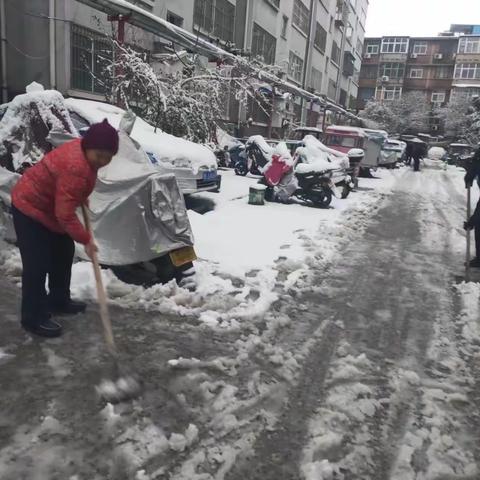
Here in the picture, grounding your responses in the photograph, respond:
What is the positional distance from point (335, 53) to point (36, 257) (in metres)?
51.9

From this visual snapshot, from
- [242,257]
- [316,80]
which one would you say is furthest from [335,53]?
[242,257]

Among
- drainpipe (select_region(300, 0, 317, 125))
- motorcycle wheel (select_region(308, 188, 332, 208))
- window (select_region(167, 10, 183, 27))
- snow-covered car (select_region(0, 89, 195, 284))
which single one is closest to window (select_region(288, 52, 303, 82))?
drainpipe (select_region(300, 0, 317, 125))

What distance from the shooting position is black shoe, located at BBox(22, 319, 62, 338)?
3.67m

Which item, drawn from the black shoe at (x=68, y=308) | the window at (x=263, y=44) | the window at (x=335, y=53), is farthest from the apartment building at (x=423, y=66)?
the black shoe at (x=68, y=308)

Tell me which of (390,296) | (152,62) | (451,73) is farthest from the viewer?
(451,73)

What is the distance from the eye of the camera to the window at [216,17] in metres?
21.1

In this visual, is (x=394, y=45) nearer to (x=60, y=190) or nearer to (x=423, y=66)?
(x=423, y=66)

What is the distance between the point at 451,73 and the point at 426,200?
64.8m

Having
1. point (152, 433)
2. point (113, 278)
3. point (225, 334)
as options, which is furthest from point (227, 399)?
point (113, 278)

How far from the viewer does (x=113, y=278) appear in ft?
15.8

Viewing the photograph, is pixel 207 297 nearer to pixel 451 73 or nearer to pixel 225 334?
pixel 225 334

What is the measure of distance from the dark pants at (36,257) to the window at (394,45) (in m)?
78.2

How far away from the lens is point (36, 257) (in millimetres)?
3529

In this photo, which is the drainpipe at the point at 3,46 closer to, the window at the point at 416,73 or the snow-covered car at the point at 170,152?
the snow-covered car at the point at 170,152
